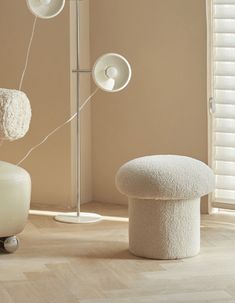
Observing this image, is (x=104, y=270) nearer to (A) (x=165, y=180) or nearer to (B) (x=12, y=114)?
(A) (x=165, y=180)

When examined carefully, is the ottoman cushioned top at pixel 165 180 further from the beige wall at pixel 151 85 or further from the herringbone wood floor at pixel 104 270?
the beige wall at pixel 151 85

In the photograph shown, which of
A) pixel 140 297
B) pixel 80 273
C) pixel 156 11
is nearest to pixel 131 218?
pixel 80 273

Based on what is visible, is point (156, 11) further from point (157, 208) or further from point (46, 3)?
point (157, 208)

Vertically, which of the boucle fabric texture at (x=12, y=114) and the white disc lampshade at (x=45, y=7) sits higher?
the white disc lampshade at (x=45, y=7)

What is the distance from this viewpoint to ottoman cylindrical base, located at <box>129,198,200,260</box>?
13.2 ft

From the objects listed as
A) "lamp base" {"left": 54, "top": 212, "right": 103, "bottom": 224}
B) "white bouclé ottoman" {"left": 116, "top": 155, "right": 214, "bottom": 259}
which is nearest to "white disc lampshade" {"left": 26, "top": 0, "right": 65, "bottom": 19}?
"white bouclé ottoman" {"left": 116, "top": 155, "right": 214, "bottom": 259}

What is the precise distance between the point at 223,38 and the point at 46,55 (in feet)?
3.60

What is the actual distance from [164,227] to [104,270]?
37 centimetres

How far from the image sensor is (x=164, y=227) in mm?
4043

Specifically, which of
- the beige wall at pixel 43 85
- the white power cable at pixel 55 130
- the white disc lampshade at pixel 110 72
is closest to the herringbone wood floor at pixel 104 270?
the beige wall at pixel 43 85

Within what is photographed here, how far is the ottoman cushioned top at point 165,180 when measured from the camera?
394 cm

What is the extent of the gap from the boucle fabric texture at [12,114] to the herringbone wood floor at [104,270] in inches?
23.8

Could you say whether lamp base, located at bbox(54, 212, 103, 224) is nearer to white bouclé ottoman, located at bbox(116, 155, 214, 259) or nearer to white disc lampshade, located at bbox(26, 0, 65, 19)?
white bouclé ottoman, located at bbox(116, 155, 214, 259)

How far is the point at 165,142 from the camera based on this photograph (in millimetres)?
5172
